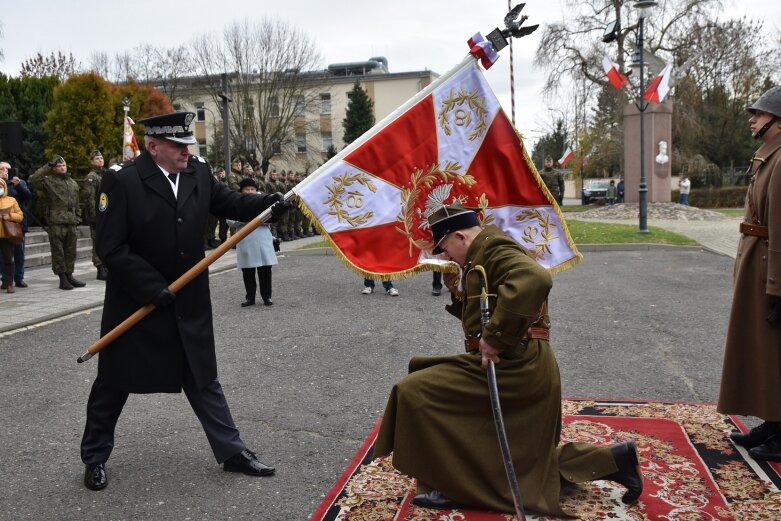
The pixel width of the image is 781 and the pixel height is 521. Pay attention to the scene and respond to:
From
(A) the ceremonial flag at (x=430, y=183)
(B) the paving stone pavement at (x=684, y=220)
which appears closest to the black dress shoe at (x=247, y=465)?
(A) the ceremonial flag at (x=430, y=183)

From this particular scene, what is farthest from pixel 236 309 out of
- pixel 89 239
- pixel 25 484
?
pixel 89 239

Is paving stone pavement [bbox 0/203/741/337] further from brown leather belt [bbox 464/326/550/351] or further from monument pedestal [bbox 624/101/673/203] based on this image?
brown leather belt [bbox 464/326/550/351]

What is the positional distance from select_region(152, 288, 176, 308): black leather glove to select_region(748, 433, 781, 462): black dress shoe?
358 centimetres

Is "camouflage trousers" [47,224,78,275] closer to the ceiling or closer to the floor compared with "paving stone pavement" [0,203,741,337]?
closer to the ceiling

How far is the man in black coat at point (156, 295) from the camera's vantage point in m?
3.87

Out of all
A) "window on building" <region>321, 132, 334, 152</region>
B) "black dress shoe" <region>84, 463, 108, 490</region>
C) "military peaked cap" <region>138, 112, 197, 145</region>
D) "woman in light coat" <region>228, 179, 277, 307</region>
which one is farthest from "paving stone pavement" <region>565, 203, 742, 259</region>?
"window on building" <region>321, 132, 334, 152</region>

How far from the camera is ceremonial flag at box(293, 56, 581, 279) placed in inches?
179

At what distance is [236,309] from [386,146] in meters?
5.73

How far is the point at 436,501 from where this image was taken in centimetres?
356

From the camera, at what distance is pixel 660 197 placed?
28.5 metres

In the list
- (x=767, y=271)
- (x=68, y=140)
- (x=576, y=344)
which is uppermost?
→ (x=68, y=140)

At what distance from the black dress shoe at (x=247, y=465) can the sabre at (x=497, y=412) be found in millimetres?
1588

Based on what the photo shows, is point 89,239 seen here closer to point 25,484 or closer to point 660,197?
point 25,484

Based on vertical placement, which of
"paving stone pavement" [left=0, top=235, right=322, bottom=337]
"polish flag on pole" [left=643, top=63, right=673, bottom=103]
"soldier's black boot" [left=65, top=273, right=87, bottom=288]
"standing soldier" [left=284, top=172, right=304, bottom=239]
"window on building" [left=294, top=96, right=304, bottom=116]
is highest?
"window on building" [left=294, top=96, right=304, bottom=116]
